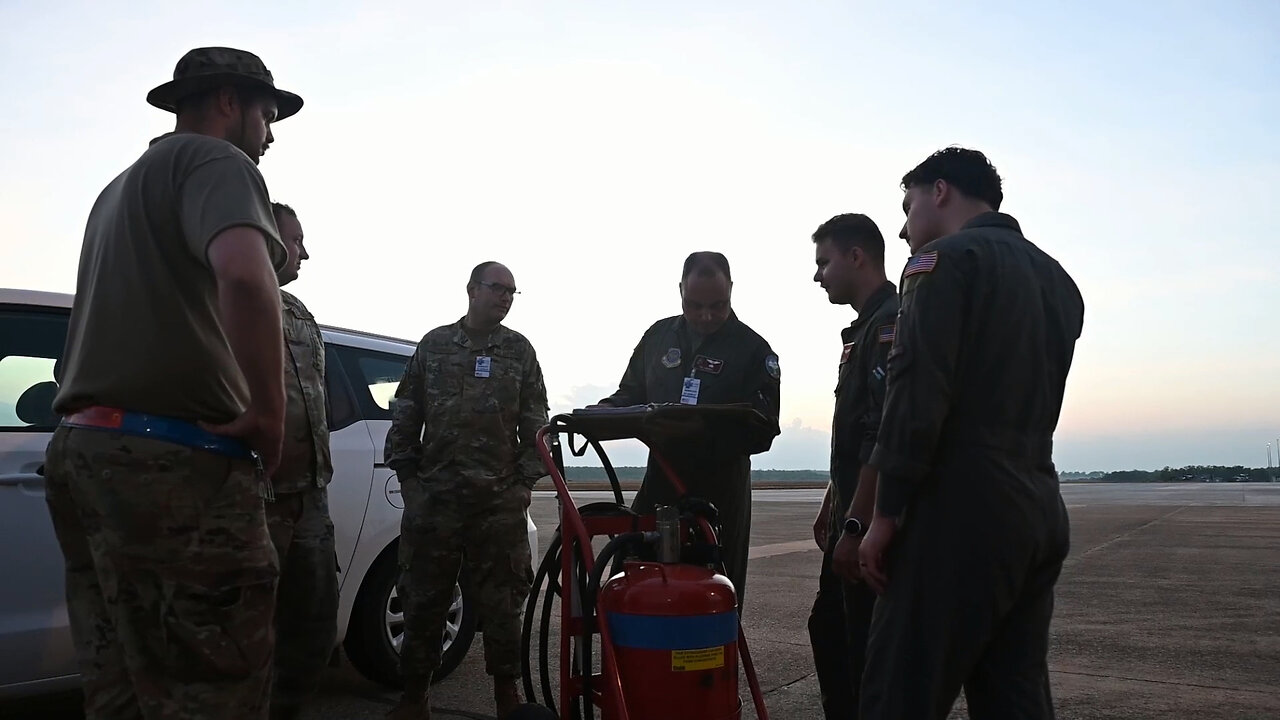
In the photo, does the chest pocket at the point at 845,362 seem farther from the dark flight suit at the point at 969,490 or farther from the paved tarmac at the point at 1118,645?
the paved tarmac at the point at 1118,645

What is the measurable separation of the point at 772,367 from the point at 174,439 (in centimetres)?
242

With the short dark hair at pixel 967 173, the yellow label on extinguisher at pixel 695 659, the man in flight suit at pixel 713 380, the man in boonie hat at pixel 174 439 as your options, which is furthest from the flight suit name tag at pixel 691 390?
the man in boonie hat at pixel 174 439

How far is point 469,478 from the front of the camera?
14.3 feet

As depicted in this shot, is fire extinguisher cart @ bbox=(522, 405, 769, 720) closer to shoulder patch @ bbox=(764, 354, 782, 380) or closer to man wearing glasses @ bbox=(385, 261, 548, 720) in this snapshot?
shoulder patch @ bbox=(764, 354, 782, 380)

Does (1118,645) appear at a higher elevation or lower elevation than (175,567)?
lower

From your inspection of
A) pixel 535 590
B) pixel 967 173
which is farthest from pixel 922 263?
pixel 535 590

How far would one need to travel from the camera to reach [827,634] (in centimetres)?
347

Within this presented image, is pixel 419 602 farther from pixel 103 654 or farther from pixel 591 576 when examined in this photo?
pixel 103 654

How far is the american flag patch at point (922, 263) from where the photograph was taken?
2293 mm

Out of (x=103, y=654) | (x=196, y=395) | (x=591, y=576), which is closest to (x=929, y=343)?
(x=591, y=576)

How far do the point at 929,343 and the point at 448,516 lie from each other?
8.57 feet

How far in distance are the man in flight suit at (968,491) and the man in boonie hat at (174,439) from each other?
51.9 inches

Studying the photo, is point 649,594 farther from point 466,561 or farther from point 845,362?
point 466,561

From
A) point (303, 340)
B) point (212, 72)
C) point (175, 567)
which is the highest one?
point (212, 72)
